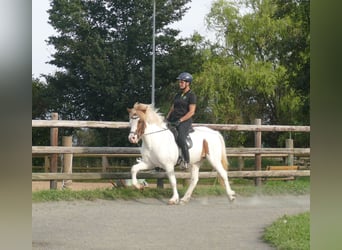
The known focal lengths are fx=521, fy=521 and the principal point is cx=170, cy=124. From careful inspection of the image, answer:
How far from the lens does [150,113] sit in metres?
4.01

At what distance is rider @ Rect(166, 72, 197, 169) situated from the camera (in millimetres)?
3918

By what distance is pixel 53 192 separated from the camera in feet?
13.9

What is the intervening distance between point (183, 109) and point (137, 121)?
1.22 feet

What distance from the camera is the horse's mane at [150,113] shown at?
153 inches

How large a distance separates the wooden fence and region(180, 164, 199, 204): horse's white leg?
73mm

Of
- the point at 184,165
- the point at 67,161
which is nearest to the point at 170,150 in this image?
the point at 184,165

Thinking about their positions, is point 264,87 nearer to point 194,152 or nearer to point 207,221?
point 194,152

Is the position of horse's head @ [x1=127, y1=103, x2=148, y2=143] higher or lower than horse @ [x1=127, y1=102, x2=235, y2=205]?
higher

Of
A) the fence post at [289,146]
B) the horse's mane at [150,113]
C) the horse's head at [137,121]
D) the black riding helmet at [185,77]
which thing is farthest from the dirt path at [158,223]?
Answer: the black riding helmet at [185,77]

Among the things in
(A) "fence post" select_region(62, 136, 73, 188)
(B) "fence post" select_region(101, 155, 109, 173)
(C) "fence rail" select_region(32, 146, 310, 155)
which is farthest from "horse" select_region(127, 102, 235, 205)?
(A) "fence post" select_region(62, 136, 73, 188)

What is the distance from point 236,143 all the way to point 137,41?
1267 millimetres

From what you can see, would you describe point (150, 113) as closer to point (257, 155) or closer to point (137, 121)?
point (137, 121)

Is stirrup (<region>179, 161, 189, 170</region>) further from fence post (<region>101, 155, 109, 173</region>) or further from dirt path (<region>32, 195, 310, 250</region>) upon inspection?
fence post (<region>101, 155, 109, 173</region>)
